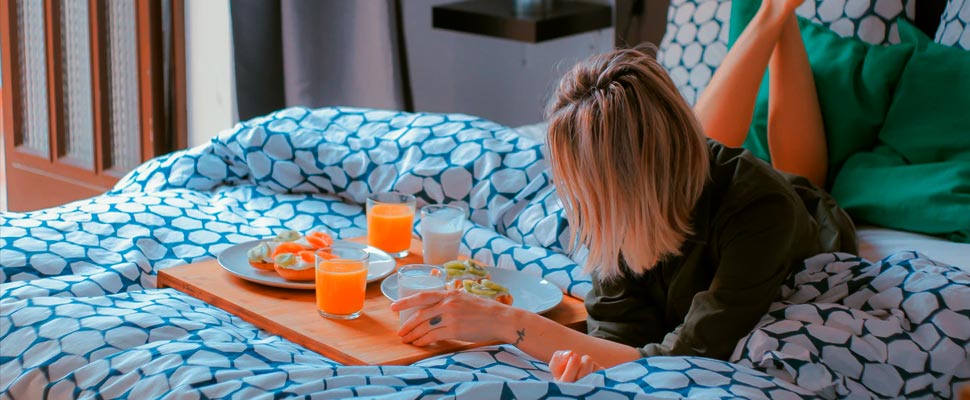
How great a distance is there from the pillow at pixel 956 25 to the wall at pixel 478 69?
1622 mm

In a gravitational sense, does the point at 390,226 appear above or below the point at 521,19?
below

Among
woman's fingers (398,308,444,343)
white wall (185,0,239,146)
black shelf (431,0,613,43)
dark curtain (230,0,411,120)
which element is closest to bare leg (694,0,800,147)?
woman's fingers (398,308,444,343)

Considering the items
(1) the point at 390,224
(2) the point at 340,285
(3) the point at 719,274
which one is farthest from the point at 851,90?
(2) the point at 340,285

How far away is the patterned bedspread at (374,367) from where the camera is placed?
1392mm

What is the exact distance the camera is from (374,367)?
1425 mm

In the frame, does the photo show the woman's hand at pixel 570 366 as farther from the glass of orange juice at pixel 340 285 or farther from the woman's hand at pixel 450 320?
the glass of orange juice at pixel 340 285

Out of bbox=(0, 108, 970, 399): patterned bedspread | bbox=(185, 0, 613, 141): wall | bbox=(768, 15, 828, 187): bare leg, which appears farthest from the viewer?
bbox=(185, 0, 613, 141): wall

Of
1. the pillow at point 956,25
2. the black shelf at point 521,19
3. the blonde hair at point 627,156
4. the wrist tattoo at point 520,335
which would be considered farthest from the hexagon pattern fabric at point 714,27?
the wrist tattoo at point 520,335

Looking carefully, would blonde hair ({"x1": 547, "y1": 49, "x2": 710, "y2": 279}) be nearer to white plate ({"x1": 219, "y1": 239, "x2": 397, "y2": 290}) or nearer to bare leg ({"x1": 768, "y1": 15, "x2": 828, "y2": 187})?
white plate ({"x1": 219, "y1": 239, "x2": 397, "y2": 290})

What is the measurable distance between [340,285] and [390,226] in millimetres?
327

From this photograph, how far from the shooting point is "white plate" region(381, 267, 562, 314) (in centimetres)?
173

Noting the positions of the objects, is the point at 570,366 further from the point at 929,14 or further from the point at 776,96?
the point at 929,14

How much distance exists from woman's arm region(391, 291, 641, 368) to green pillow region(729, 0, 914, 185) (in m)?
0.98

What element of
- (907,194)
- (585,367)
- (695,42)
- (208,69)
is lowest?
(585,367)
